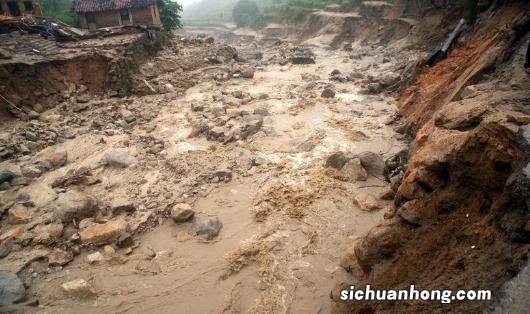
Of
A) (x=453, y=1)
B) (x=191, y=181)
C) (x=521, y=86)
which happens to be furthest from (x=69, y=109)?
(x=453, y=1)

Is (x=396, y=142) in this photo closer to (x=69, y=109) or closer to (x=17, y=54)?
(x=69, y=109)

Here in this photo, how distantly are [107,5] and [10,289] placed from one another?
69.7ft

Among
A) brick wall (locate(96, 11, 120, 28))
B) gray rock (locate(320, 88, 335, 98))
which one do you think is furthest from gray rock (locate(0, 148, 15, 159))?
brick wall (locate(96, 11, 120, 28))

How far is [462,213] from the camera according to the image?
8.26ft

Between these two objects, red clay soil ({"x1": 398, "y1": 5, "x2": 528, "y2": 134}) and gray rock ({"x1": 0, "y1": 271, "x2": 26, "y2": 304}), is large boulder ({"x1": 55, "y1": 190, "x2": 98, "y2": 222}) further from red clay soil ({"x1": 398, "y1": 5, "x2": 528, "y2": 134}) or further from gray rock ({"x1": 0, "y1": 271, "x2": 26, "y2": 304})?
red clay soil ({"x1": 398, "y1": 5, "x2": 528, "y2": 134})

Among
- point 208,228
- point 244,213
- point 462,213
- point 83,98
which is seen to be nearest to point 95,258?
point 208,228

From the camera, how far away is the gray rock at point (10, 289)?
378cm

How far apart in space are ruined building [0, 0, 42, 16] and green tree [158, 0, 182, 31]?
6.92 m

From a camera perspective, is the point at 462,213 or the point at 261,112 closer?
the point at 462,213

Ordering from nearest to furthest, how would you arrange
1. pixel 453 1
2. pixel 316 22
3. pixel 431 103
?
pixel 431 103, pixel 453 1, pixel 316 22

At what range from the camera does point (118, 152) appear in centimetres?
695

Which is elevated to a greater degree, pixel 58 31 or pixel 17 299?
pixel 58 31

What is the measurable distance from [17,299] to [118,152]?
11.9 feet

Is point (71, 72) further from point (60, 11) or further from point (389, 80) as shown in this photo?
point (60, 11)
